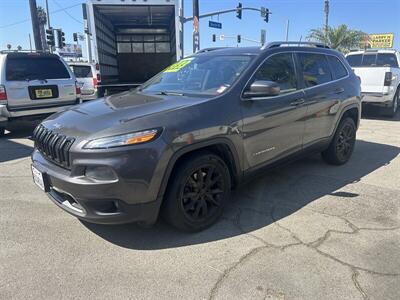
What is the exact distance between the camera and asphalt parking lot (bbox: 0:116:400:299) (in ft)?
8.40

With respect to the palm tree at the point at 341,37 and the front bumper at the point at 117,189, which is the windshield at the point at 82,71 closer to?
the front bumper at the point at 117,189

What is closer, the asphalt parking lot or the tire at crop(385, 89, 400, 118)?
the asphalt parking lot

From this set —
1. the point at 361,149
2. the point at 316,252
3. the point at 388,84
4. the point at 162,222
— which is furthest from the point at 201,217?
the point at 388,84

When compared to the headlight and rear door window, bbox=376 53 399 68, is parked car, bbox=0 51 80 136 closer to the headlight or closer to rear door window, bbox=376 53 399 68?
the headlight

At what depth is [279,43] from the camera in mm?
4203

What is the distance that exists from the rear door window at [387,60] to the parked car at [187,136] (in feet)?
23.7

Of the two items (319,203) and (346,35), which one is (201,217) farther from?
(346,35)

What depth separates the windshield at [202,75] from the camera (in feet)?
12.0

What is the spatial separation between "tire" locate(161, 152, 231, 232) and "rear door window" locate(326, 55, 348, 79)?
8.87 feet

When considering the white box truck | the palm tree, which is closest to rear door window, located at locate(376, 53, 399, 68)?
the white box truck

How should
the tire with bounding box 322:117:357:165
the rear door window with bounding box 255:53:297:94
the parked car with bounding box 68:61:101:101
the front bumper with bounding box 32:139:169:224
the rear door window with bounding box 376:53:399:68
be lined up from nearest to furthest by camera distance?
the front bumper with bounding box 32:139:169:224 < the rear door window with bounding box 255:53:297:94 < the tire with bounding box 322:117:357:165 < the rear door window with bounding box 376:53:399:68 < the parked car with bounding box 68:61:101:101

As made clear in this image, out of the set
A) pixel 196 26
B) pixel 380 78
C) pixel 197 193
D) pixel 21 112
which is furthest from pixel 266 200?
pixel 196 26

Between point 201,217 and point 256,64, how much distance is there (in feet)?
5.61

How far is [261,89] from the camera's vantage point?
342 cm
